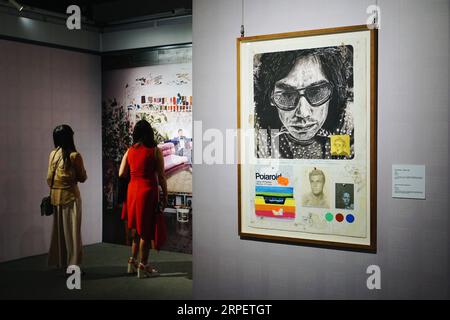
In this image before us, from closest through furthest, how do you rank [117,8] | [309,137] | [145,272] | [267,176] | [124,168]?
[309,137]
[267,176]
[124,168]
[145,272]
[117,8]

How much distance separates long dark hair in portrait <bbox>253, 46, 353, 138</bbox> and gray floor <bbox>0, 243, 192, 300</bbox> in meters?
2.28

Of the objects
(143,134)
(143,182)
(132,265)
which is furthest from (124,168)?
(132,265)

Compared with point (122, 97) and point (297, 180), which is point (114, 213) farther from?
point (297, 180)

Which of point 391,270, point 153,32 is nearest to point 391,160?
point 391,270

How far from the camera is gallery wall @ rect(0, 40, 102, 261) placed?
588 cm

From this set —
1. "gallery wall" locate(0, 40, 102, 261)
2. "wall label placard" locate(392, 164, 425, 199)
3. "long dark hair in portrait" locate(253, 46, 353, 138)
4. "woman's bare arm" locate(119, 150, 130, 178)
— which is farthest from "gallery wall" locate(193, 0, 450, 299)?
"gallery wall" locate(0, 40, 102, 261)

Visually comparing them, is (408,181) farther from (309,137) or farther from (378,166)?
(309,137)

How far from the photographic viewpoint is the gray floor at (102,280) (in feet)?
15.4

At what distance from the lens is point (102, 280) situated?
17.0ft

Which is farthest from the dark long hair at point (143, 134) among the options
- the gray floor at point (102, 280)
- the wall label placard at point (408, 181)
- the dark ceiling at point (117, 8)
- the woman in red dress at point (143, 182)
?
the wall label placard at point (408, 181)

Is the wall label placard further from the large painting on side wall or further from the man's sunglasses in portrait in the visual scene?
the large painting on side wall

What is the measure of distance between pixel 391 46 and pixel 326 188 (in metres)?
0.83

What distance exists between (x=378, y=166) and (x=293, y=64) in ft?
2.45

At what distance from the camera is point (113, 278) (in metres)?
5.27
